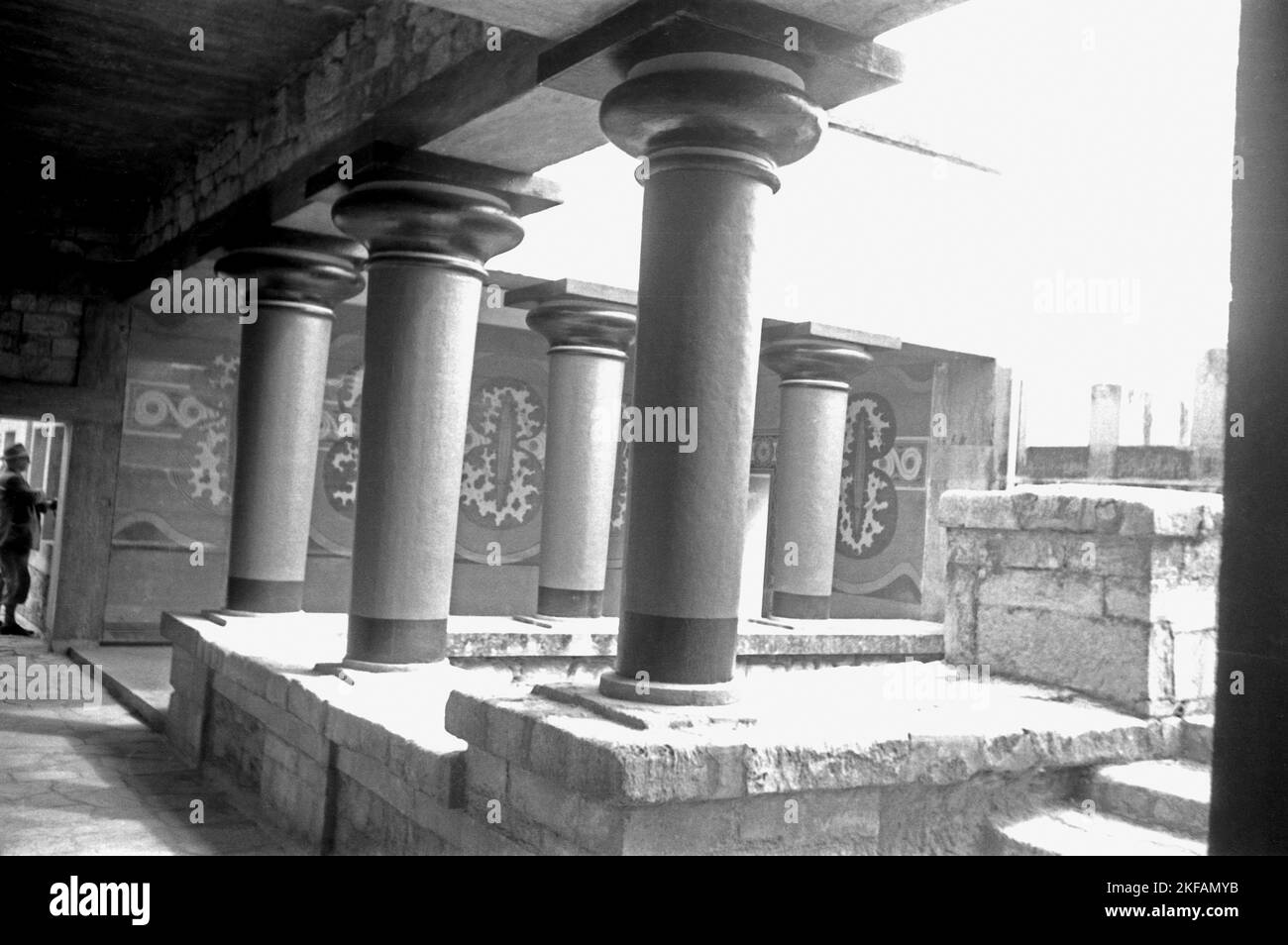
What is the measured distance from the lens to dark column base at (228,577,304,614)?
646cm

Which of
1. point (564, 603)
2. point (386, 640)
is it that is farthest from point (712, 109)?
point (564, 603)

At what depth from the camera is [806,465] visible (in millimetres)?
9008

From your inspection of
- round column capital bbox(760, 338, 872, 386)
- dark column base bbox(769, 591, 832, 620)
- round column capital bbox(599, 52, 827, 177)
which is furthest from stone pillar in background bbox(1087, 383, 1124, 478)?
round column capital bbox(599, 52, 827, 177)

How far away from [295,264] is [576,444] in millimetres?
2188

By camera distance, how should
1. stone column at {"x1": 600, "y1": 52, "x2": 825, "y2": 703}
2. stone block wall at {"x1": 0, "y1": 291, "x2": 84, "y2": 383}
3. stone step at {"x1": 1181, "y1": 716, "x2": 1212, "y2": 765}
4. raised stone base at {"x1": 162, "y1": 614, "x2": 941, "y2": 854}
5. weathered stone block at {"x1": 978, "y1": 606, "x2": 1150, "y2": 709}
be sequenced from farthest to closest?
stone block wall at {"x1": 0, "y1": 291, "x2": 84, "y2": 383} < weathered stone block at {"x1": 978, "y1": 606, "x2": 1150, "y2": 709} < stone step at {"x1": 1181, "y1": 716, "x2": 1212, "y2": 765} < raised stone base at {"x1": 162, "y1": 614, "x2": 941, "y2": 854} < stone column at {"x1": 600, "y1": 52, "x2": 825, "y2": 703}

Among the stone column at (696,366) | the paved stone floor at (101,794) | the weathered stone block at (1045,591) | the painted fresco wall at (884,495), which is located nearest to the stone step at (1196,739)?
the weathered stone block at (1045,591)

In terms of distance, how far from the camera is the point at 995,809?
3580 millimetres

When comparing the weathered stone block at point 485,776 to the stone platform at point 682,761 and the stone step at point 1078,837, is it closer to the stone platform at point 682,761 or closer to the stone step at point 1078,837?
the stone platform at point 682,761

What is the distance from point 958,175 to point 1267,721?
30.4 feet

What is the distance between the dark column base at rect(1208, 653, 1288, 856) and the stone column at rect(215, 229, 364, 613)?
566 centimetres
